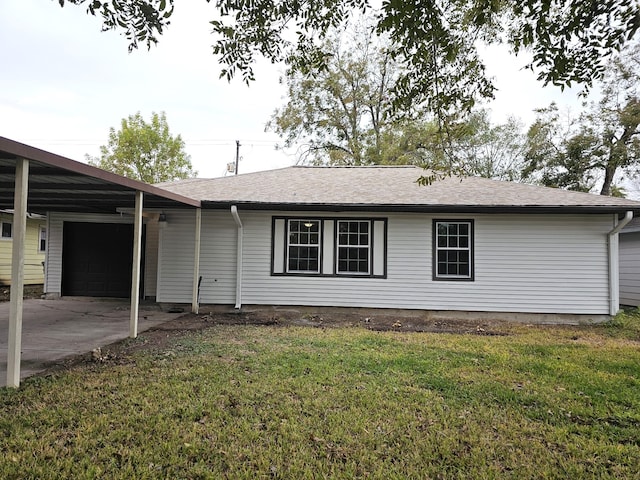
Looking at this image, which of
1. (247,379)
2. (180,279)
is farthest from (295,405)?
(180,279)

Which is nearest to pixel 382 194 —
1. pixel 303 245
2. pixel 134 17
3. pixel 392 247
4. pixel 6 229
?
pixel 392 247

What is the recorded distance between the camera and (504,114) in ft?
84.7

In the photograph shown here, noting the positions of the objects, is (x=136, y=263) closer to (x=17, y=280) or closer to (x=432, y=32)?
(x=17, y=280)

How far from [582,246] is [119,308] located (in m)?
11.2

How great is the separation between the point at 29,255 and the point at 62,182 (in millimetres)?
11948

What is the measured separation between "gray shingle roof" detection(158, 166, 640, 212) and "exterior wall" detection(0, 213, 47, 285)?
795 cm

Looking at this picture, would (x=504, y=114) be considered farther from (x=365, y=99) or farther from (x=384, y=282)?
(x=384, y=282)

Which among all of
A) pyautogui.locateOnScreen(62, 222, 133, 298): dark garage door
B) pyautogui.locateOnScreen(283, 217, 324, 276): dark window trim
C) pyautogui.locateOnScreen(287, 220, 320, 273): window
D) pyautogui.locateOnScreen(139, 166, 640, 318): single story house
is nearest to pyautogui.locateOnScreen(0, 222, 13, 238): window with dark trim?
pyautogui.locateOnScreen(62, 222, 133, 298): dark garage door

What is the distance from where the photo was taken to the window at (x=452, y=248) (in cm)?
907

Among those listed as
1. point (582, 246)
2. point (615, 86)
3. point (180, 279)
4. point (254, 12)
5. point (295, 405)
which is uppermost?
point (615, 86)

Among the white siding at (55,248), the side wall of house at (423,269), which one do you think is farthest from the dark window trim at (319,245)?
the white siding at (55,248)

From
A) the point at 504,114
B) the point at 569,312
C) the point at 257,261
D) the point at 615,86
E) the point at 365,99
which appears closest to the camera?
the point at 569,312

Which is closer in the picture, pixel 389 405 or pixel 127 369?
pixel 389 405

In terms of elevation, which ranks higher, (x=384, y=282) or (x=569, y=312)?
(x=384, y=282)
